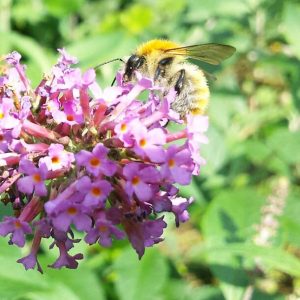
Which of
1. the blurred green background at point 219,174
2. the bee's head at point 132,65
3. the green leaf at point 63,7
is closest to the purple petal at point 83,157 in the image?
the blurred green background at point 219,174

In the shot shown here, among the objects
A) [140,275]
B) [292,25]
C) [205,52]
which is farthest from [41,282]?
[292,25]

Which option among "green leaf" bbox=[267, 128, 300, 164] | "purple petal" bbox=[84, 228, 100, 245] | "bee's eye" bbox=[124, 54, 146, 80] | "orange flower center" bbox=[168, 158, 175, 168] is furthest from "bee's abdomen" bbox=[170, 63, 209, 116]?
"green leaf" bbox=[267, 128, 300, 164]

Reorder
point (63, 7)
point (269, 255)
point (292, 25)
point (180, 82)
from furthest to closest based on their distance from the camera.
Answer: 1. point (63, 7)
2. point (292, 25)
3. point (180, 82)
4. point (269, 255)

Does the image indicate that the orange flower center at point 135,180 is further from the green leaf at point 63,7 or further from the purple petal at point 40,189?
the green leaf at point 63,7

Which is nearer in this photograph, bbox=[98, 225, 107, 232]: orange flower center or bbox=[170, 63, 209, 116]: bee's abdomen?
bbox=[98, 225, 107, 232]: orange flower center

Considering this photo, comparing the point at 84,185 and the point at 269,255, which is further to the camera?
the point at 269,255

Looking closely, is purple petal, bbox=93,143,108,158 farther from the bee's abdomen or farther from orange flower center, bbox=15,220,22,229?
the bee's abdomen

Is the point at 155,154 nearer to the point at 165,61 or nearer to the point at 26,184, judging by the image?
the point at 26,184

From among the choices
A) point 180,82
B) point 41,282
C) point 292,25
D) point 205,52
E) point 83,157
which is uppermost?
point 292,25
